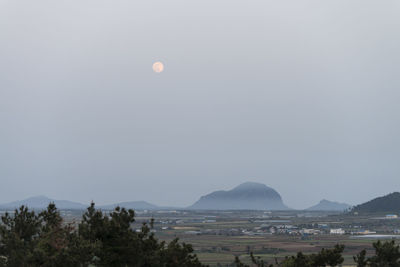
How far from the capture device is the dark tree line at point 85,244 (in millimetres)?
25109

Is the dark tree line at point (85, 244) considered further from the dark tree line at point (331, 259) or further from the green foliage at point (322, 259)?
the green foliage at point (322, 259)

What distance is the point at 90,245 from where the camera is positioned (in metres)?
25.2

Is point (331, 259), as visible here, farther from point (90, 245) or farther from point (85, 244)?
point (85, 244)

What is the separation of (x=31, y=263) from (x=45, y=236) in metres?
2.29

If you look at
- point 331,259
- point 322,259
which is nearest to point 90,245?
point 322,259

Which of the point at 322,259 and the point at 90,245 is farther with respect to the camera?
the point at 322,259

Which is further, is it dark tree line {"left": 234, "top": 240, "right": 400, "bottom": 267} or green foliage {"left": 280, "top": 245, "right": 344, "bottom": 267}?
green foliage {"left": 280, "top": 245, "right": 344, "bottom": 267}

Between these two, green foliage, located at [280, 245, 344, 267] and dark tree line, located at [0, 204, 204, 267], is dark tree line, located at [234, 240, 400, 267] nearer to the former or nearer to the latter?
green foliage, located at [280, 245, 344, 267]

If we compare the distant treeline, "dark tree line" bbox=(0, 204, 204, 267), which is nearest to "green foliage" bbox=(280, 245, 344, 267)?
the distant treeline

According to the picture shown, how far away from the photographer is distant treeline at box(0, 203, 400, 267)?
2517 centimetres

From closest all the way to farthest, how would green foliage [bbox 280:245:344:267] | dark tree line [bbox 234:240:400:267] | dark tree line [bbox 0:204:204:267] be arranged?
dark tree line [bbox 0:204:204:267] → dark tree line [bbox 234:240:400:267] → green foliage [bbox 280:245:344:267]

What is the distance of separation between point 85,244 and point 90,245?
11.4 inches

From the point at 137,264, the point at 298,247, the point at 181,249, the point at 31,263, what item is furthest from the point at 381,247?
the point at 298,247

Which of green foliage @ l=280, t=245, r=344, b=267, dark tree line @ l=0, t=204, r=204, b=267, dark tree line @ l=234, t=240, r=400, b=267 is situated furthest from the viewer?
green foliage @ l=280, t=245, r=344, b=267
